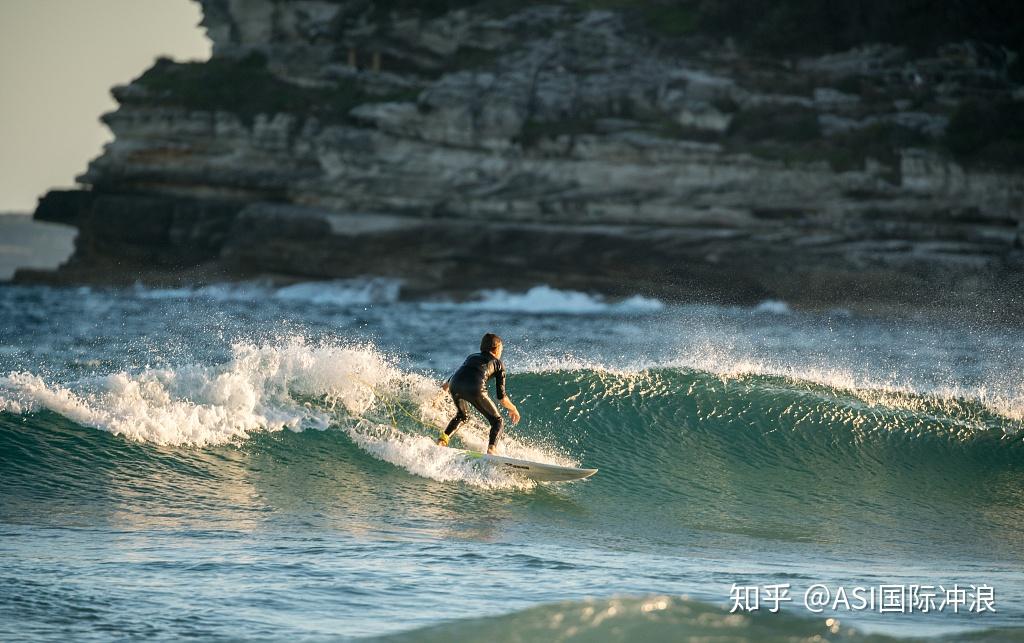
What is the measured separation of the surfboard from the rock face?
27.4 meters

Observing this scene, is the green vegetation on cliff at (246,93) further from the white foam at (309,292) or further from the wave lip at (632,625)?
the wave lip at (632,625)

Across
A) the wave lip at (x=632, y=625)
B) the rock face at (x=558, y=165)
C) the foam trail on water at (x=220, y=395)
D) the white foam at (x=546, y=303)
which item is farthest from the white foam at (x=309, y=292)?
the wave lip at (x=632, y=625)

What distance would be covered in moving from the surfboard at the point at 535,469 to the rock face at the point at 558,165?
1079 inches

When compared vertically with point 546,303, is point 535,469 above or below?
below

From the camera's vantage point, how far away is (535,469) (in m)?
9.70

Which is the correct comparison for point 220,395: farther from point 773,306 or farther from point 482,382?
point 773,306

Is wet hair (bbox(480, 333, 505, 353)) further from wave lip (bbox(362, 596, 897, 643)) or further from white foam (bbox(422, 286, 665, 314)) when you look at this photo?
white foam (bbox(422, 286, 665, 314))

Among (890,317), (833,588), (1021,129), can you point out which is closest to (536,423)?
(833,588)

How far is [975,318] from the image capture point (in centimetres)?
3294

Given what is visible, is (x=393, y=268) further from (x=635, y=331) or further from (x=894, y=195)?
(x=894, y=195)

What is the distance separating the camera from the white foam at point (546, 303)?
3697 centimetres

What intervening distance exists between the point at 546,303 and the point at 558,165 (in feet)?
17.7

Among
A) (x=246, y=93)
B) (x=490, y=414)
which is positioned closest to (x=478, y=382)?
(x=490, y=414)

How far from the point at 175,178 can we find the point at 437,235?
37.5ft
